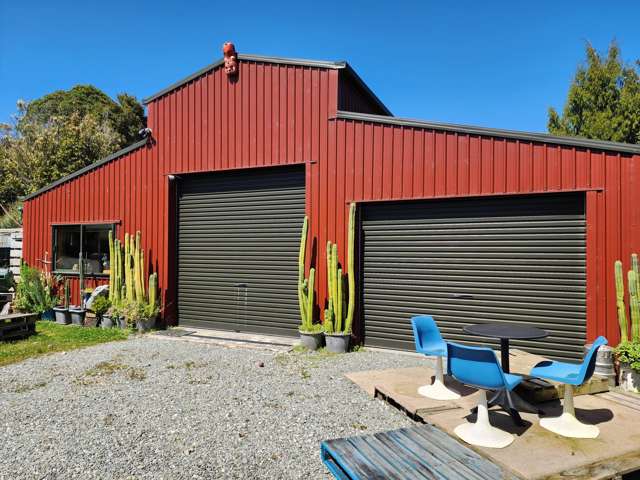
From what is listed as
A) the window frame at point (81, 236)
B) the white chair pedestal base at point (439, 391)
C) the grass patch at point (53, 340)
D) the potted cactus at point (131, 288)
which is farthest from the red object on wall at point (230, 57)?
the white chair pedestal base at point (439, 391)

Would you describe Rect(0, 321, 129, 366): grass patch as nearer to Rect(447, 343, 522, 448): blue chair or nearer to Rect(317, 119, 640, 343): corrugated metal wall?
Rect(317, 119, 640, 343): corrugated metal wall

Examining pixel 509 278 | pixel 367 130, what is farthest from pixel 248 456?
pixel 367 130

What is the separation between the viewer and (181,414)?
446cm

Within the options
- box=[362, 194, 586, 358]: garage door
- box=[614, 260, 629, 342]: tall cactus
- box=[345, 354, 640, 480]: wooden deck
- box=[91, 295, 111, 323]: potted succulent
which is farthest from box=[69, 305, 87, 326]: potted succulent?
box=[614, 260, 629, 342]: tall cactus

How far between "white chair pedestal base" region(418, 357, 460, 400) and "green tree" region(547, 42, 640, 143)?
59.0 feet

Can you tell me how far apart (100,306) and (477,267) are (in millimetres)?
8277

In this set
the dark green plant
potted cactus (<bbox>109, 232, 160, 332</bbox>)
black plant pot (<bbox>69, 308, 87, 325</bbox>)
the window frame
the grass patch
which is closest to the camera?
Answer: the grass patch

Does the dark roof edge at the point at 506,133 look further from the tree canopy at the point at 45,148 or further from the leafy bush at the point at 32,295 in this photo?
the tree canopy at the point at 45,148

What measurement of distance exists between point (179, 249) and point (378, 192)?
511cm

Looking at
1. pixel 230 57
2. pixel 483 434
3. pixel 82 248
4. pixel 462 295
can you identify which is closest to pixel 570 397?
pixel 483 434

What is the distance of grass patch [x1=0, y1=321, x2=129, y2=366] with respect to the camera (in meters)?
7.28

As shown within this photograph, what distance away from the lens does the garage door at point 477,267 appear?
6.45 m

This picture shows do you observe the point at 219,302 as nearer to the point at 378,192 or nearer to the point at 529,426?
the point at 378,192

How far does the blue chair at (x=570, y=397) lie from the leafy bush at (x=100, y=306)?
356 inches
